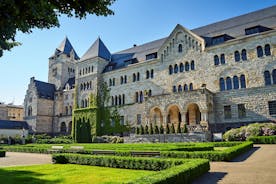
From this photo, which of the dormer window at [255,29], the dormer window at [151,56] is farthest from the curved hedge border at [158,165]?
the dormer window at [151,56]

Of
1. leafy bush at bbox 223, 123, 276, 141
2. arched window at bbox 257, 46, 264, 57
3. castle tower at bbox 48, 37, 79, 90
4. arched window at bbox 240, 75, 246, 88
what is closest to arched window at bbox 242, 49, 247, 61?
arched window at bbox 257, 46, 264, 57

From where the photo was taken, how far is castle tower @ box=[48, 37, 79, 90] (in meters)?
65.7

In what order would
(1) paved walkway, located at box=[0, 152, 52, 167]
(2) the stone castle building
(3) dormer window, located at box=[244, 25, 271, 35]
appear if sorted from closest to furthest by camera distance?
(1) paved walkway, located at box=[0, 152, 52, 167]
(2) the stone castle building
(3) dormer window, located at box=[244, 25, 271, 35]

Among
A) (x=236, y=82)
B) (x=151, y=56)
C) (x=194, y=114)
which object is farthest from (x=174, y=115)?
(x=151, y=56)

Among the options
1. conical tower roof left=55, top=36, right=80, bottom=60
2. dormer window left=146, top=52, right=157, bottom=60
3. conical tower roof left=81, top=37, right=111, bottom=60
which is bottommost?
dormer window left=146, top=52, right=157, bottom=60

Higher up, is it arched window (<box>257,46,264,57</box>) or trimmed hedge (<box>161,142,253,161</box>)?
arched window (<box>257,46,264,57</box>)

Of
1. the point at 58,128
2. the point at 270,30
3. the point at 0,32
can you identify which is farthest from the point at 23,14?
the point at 58,128

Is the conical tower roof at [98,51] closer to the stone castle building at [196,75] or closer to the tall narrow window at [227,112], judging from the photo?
the stone castle building at [196,75]

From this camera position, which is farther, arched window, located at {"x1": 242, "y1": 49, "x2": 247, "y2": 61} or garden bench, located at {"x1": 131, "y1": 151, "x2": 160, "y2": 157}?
arched window, located at {"x1": 242, "y1": 49, "x2": 247, "y2": 61}

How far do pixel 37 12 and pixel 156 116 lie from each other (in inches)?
1244

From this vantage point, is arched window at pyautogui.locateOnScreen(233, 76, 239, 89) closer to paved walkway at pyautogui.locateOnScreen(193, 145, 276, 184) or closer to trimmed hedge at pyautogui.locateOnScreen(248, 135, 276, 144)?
trimmed hedge at pyautogui.locateOnScreen(248, 135, 276, 144)

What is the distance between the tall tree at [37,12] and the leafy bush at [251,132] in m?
22.6

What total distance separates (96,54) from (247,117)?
107ft

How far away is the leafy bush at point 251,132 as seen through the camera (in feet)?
83.7
